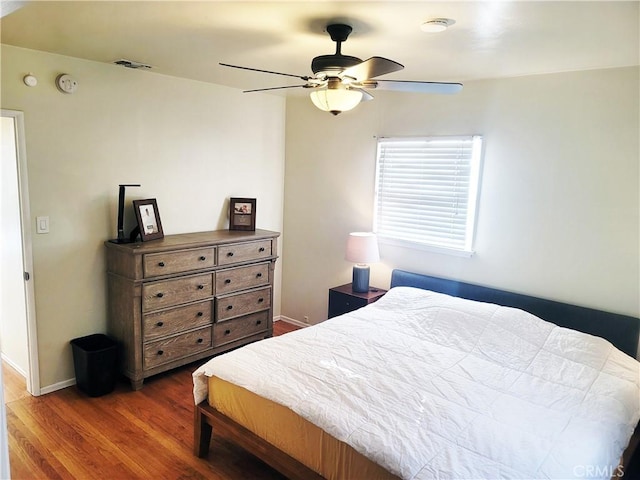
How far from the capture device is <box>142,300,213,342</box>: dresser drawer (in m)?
3.37

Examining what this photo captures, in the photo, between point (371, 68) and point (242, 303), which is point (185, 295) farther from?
point (371, 68)

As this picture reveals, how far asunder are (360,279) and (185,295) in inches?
60.8

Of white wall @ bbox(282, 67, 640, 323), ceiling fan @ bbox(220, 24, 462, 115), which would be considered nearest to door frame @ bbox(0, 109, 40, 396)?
ceiling fan @ bbox(220, 24, 462, 115)

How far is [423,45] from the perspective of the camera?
8.32 feet

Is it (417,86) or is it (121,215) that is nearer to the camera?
(417,86)

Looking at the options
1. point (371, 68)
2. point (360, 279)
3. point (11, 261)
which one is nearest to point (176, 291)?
point (11, 261)

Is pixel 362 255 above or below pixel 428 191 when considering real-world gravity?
below

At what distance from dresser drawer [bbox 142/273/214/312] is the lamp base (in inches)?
50.8

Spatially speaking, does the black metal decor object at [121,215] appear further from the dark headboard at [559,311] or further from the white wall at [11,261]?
the dark headboard at [559,311]

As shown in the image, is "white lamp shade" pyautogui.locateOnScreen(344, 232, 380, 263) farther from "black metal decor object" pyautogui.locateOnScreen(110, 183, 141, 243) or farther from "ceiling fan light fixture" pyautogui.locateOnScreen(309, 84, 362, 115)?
"black metal decor object" pyautogui.locateOnScreen(110, 183, 141, 243)

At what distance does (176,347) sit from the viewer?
3576 millimetres

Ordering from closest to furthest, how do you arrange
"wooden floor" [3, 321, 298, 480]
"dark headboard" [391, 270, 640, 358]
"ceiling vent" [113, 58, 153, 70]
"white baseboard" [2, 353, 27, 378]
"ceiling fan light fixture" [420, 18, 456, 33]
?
"ceiling fan light fixture" [420, 18, 456, 33] → "wooden floor" [3, 321, 298, 480] → "dark headboard" [391, 270, 640, 358] → "ceiling vent" [113, 58, 153, 70] → "white baseboard" [2, 353, 27, 378]

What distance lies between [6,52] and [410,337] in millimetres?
3335

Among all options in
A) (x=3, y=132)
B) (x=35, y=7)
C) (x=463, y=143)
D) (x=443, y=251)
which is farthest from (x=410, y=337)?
(x=3, y=132)
